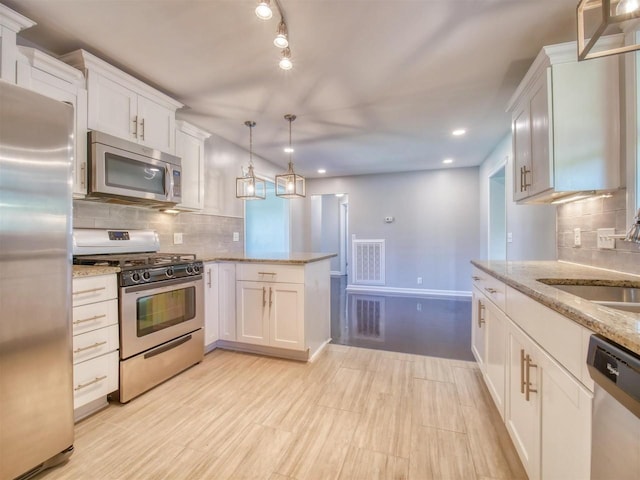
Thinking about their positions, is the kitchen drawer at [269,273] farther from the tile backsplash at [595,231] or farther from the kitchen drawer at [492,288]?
the tile backsplash at [595,231]

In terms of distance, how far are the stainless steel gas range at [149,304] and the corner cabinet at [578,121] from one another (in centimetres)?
269

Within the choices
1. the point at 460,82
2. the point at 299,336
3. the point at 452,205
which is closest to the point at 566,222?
the point at 460,82

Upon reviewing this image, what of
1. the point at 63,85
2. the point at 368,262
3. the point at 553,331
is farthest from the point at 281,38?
the point at 368,262

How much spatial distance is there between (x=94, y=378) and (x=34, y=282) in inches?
32.4

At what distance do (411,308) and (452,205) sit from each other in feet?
7.25

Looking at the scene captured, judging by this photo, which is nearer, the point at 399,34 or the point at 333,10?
the point at 333,10

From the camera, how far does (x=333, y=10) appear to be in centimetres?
160

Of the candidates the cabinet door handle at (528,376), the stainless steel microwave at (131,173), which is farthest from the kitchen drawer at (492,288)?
the stainless steel microwave at (131,173)

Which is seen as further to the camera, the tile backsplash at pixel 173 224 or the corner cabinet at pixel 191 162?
the corner cabinet at pixel 191 162

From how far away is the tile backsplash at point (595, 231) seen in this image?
5.19 ft

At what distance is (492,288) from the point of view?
1807mm

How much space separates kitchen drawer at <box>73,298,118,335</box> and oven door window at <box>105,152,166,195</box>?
2.74 ft

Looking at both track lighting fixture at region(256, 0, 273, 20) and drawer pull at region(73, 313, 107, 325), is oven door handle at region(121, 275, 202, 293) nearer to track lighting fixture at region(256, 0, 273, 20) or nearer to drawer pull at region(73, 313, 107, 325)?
drawer pull at region(73, 313, 107, 325)

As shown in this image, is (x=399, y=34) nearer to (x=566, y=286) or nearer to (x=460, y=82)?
(x=460, y=82)
